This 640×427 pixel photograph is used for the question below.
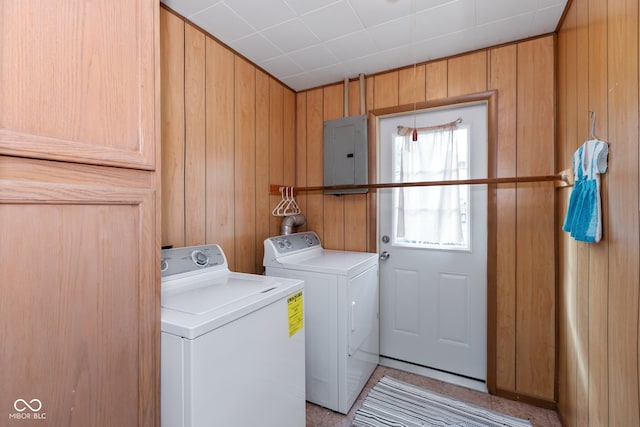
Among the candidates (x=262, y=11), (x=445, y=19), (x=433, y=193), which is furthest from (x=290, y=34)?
(x=433, y=193)

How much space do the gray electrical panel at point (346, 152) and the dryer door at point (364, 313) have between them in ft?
2.39

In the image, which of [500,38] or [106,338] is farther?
[500,38]

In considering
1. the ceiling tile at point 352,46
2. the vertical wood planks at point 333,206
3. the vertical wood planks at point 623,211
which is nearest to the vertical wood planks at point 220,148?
the ceiling tile at point 352,46

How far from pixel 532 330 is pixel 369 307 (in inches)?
42.3

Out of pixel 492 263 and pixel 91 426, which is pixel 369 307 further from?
pixel 91 426

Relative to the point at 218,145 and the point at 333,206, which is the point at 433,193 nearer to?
the point at 333,206

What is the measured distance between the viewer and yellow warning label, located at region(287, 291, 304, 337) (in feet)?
4.55

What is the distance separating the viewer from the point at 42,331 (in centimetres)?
72

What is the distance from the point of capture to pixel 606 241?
3.66ft

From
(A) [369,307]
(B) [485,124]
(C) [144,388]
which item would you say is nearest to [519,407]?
(A) [369,307]

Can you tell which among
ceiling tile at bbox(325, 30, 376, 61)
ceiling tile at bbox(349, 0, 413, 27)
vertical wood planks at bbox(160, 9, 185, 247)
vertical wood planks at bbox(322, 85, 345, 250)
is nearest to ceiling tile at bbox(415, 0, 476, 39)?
ceiling tile at bbox(349, 0, 413, 27)

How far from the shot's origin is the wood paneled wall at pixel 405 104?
1.72 m

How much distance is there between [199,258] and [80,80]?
1053mm

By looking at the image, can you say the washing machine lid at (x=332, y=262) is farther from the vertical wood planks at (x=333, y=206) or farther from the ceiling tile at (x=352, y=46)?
the ceiling tile at (x=352, y=46)
